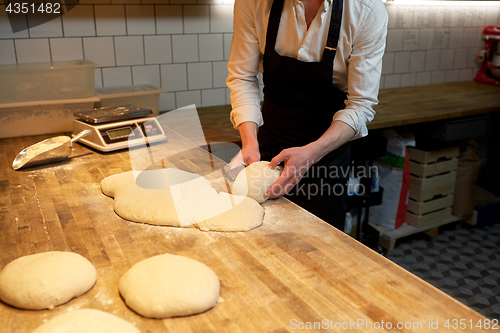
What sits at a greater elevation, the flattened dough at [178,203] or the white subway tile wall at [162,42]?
the white subway tile wall at [162,42]

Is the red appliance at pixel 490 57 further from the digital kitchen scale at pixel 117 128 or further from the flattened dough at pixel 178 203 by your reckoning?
the flattened dough at pixel 178 203

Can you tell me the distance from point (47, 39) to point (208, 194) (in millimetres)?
1364

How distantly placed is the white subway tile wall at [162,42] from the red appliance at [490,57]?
0.44 meters

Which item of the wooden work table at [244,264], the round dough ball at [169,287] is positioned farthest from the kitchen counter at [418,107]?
the round dough ball at [169,287]

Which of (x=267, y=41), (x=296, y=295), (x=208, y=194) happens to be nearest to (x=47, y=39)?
(x=267, y=41)

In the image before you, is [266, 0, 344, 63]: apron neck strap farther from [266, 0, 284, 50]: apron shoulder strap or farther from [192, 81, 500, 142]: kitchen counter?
[192, 81, 500, 142]: kitchen counter

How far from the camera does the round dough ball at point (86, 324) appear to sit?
0.65m

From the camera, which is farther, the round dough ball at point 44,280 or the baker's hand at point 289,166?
the baker's hand at point 289,166

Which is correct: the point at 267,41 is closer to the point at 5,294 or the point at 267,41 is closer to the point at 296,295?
the point at 296,295

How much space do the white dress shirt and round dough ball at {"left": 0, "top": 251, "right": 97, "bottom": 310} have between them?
788 millimetres

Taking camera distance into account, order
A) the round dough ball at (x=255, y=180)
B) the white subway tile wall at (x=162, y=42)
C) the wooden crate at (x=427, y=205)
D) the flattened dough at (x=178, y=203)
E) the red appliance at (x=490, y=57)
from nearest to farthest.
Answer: the flattened dough at (x=178, y=203) < the round dough ball at (x=255, y=180) < the white subway tile wall at (x=162, y=42) < the wooden crate at (x=427, y=205) < the red appliance at (x=490, y=57)

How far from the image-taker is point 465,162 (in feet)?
8.63

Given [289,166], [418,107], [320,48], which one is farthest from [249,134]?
[418,107]

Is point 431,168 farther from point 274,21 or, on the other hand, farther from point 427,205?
point 274,21
